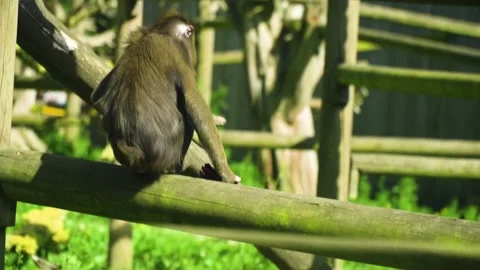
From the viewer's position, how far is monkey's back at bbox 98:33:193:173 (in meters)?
4.03

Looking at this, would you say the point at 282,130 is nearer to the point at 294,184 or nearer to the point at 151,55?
the point at 294,184

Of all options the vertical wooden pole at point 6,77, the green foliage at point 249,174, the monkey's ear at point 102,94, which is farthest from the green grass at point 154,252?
the green foliage at point 249,174

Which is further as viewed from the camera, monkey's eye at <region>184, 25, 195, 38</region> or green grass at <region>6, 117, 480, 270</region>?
green grass at <region>6, 117, 480, 270</region>

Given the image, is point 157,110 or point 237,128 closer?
point 157,110

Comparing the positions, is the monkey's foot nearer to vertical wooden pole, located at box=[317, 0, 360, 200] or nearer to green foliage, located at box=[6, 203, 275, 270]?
green foliage, located at box=[6, 203, 275, 270]

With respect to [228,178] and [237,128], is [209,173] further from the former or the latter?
[237,128]

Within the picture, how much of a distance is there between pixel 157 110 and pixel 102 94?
0.36 metres

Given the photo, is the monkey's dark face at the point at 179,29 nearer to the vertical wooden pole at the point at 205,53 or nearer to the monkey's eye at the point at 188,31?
the monkey's eye at the point at 188,31

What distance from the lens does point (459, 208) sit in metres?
10.8

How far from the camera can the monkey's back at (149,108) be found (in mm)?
4031

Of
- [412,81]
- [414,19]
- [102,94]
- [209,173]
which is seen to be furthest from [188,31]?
[414,19]

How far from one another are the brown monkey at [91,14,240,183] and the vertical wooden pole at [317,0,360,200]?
4.62 ft

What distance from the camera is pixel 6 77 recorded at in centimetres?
406

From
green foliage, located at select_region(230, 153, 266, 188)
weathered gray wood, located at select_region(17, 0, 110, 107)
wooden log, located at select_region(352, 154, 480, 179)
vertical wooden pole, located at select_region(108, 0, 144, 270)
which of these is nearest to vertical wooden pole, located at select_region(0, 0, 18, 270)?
weathered gray wood, located at select_region(17, 0, 110, 107)
